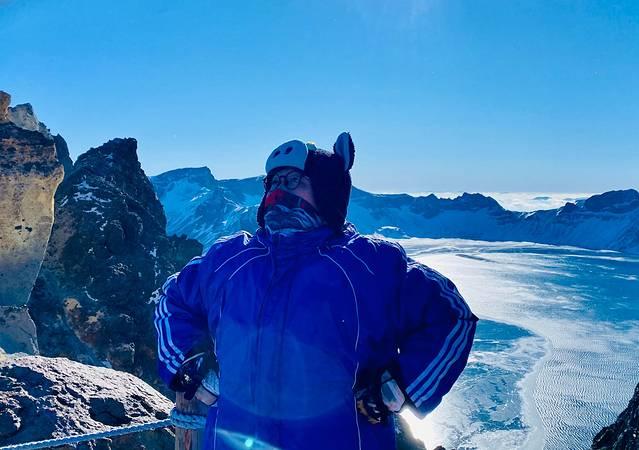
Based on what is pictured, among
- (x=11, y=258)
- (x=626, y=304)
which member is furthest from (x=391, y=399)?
(x=626, y=304)

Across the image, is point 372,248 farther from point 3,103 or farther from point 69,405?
point 3,103

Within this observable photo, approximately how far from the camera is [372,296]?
Answer: 2.08m

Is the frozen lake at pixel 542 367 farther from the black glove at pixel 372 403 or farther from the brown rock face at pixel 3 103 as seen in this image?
the brown rock face at pixel 3 103

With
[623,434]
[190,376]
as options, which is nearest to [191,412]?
[190,376]

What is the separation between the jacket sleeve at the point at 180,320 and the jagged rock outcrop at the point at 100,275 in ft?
52.7

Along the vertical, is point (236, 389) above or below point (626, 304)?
above

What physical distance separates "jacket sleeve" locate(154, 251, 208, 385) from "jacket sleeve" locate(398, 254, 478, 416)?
3.22 feet

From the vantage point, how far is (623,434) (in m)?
3.52

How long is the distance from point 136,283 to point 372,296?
2336 cm

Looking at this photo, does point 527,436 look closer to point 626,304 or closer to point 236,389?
point 236,389

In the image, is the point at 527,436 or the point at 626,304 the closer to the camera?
the point at 527,436

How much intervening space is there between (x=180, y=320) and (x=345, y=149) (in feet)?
3.78

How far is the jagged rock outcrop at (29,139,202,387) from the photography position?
1877cm

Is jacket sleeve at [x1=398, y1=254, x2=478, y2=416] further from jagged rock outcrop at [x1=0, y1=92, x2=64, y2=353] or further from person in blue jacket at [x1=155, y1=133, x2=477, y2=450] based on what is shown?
jagged rock outcrop at [x1=0, y1=92, x2=64, y2=353]
